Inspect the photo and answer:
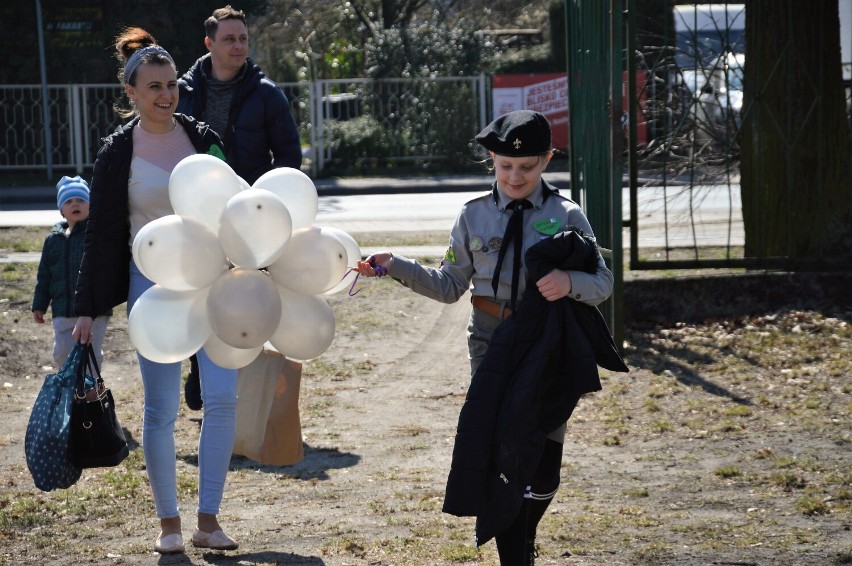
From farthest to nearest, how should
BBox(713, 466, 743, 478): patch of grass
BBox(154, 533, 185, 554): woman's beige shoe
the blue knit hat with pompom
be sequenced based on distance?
the blue knit hat with pompom → BBox(713, 466, 743, 478): patch of grass → BBox(154, 533, 185, 554): woman's beige shoe

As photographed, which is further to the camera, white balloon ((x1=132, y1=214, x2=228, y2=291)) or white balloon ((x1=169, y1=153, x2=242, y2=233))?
white balloon ((x1=169, y1=153, x2=242, y2=233))

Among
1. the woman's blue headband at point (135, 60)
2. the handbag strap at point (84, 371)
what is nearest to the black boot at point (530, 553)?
the handbag strap at point (84, 371)

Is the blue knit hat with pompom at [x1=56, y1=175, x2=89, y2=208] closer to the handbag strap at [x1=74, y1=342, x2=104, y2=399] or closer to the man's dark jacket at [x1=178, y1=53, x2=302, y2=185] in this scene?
the man's dark jacket at [x1=178, y1=53, x2=302, y2=185]

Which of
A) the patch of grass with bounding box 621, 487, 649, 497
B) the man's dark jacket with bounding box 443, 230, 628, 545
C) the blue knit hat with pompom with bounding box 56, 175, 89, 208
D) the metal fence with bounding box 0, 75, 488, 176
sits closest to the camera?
the man's dark jacket with bounding box 443, 230, 628, 545

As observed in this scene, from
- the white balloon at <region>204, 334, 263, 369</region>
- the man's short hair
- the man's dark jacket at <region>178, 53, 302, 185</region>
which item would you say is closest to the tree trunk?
the man's dark jacket at <region>178, 53, 302, 185</region>

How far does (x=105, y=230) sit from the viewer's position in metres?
4.31

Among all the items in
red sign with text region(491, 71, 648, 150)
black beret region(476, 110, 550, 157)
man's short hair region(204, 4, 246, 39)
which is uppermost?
red sign with text region(491, 71, 648, 150)

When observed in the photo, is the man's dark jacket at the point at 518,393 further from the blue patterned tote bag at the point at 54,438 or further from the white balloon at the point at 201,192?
the blue patterned tote bag at the point at 54,438

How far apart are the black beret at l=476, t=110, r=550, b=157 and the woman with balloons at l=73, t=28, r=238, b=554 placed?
1.22 metres

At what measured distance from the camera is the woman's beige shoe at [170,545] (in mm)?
4336

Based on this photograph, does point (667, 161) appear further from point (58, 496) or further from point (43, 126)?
point (43, 126)

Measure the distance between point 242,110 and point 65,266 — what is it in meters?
1.61

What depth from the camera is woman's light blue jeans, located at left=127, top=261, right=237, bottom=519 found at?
14.5 feet

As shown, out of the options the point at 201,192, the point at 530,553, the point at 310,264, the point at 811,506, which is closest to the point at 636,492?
the point at 811,506
